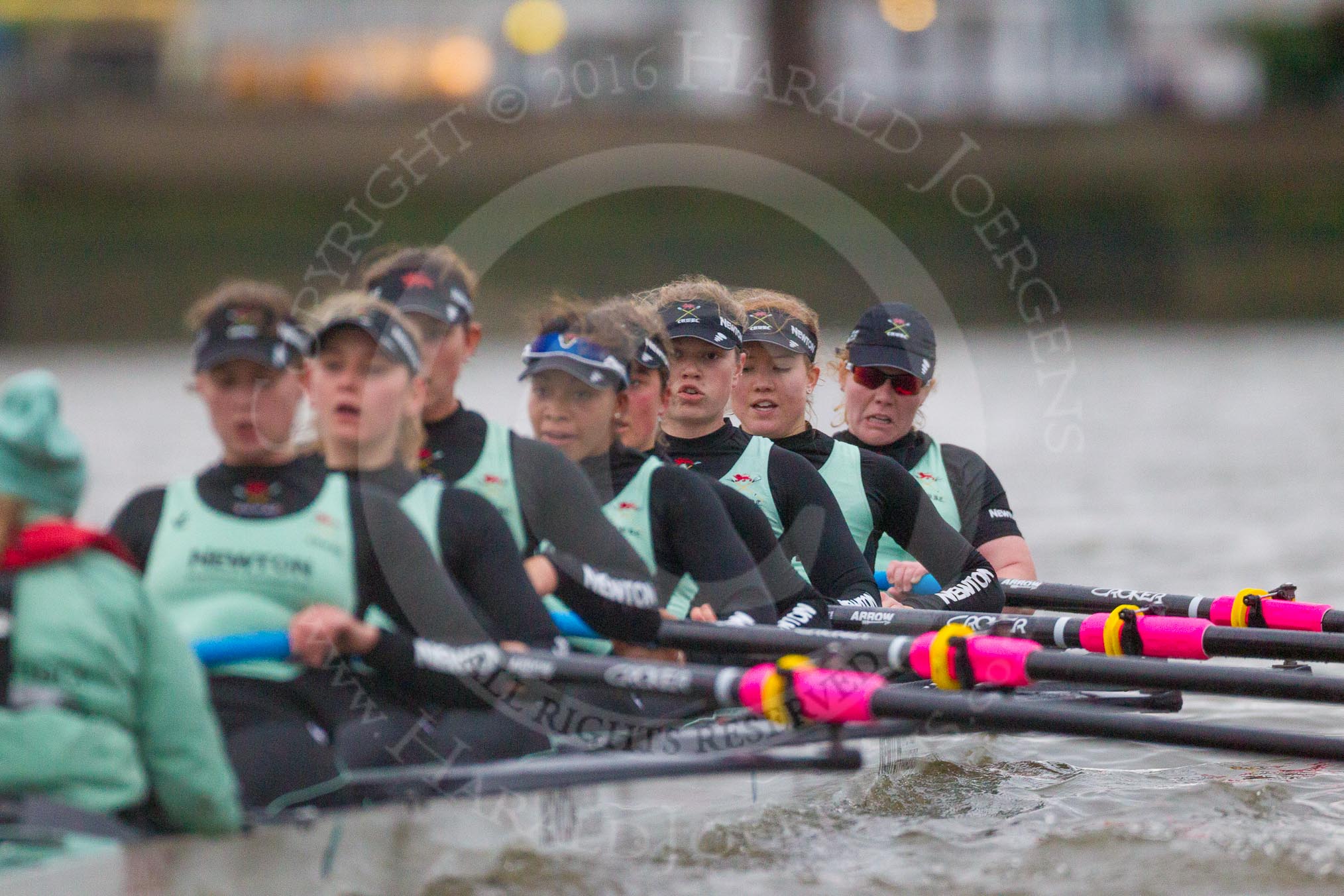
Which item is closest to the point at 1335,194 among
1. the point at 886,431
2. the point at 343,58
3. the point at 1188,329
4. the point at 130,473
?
the point at 1188,329

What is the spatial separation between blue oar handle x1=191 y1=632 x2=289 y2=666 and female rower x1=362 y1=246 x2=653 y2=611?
102cm

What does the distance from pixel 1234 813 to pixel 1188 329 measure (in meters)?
29.6

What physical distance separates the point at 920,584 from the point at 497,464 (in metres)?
2.72

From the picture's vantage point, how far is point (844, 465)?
6.98m

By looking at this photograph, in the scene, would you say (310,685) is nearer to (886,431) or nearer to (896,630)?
(896,630)

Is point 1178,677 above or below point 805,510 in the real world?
below

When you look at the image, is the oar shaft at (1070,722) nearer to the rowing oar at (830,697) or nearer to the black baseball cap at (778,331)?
the rowing oar at (830,697)

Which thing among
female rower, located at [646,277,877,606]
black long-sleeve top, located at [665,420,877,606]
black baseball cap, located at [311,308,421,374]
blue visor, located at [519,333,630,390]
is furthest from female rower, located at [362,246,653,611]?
black long-sleeve top, located at [665,420,877,606]

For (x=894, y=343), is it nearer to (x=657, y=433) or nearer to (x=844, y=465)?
(x=844, y=465)

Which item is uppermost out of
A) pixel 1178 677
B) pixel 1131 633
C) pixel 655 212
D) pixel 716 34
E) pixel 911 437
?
pixel 716 34

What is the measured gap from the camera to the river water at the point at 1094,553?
530 cm

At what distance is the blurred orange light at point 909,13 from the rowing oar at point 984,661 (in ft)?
110

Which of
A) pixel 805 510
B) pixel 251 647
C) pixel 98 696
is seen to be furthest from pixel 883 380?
pixel 98 696

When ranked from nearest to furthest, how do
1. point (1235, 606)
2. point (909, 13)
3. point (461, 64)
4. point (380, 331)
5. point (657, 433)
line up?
point (380, 331) → point (657, 433) → point (1235, 606) → point (461, 64) → point (909, 13)
